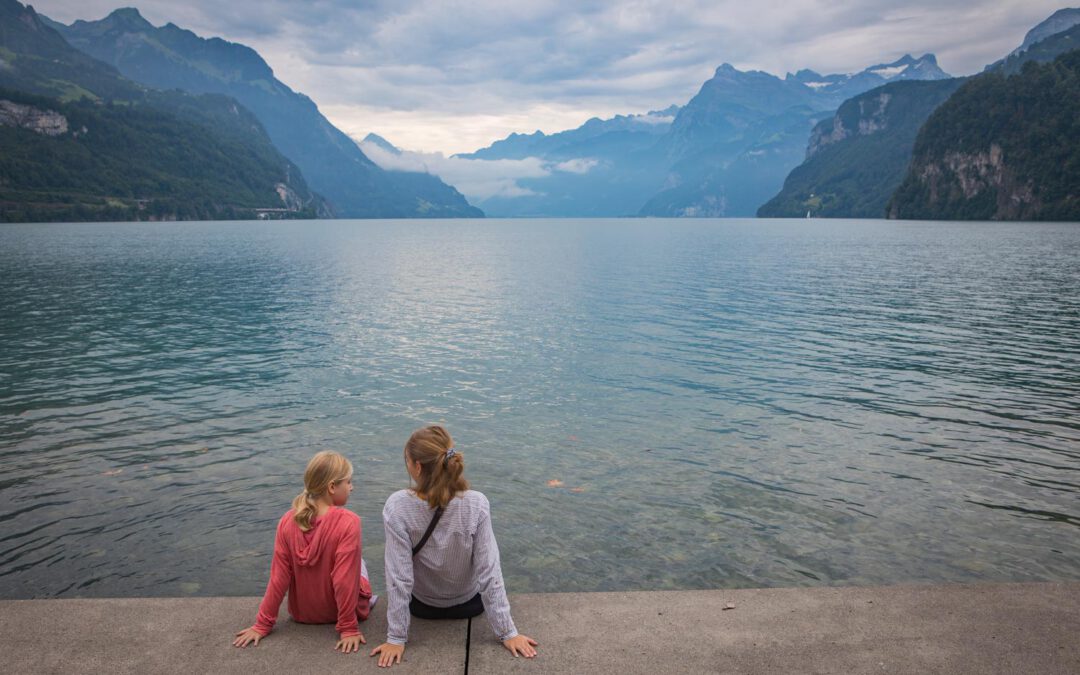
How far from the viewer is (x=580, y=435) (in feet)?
56.5

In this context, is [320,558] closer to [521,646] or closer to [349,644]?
[349,644]

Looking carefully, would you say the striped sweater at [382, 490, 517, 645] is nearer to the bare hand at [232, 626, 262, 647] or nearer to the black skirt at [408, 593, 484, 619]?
the black skirt at [408, 593, 484, 619]

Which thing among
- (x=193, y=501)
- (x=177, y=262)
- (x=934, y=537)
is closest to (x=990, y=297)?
(x=934, y=537)

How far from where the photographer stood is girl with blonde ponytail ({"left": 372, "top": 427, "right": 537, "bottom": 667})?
6.12m

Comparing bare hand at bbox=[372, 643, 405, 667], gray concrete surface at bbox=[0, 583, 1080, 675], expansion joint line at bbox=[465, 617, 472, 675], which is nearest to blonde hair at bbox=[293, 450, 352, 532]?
gray concrete surface at bbox=[0, 583, 1080, 675]

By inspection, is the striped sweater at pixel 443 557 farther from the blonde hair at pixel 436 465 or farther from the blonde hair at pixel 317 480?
the blonde hair at pixel 317 480

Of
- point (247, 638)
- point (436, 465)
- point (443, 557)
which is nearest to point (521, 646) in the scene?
point (443, 557)

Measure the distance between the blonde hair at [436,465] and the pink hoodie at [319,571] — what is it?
2.63 ft

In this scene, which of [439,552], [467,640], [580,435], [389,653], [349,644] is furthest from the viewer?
[580,435]

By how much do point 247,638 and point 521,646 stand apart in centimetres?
257

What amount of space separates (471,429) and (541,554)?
704 cm

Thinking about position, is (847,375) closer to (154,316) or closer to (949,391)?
→ (949,391)

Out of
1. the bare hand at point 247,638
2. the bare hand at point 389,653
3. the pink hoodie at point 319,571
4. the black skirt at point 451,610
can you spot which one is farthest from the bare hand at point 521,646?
the bare hand at point 247,638

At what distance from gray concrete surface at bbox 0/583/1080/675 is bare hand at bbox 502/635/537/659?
9cm
